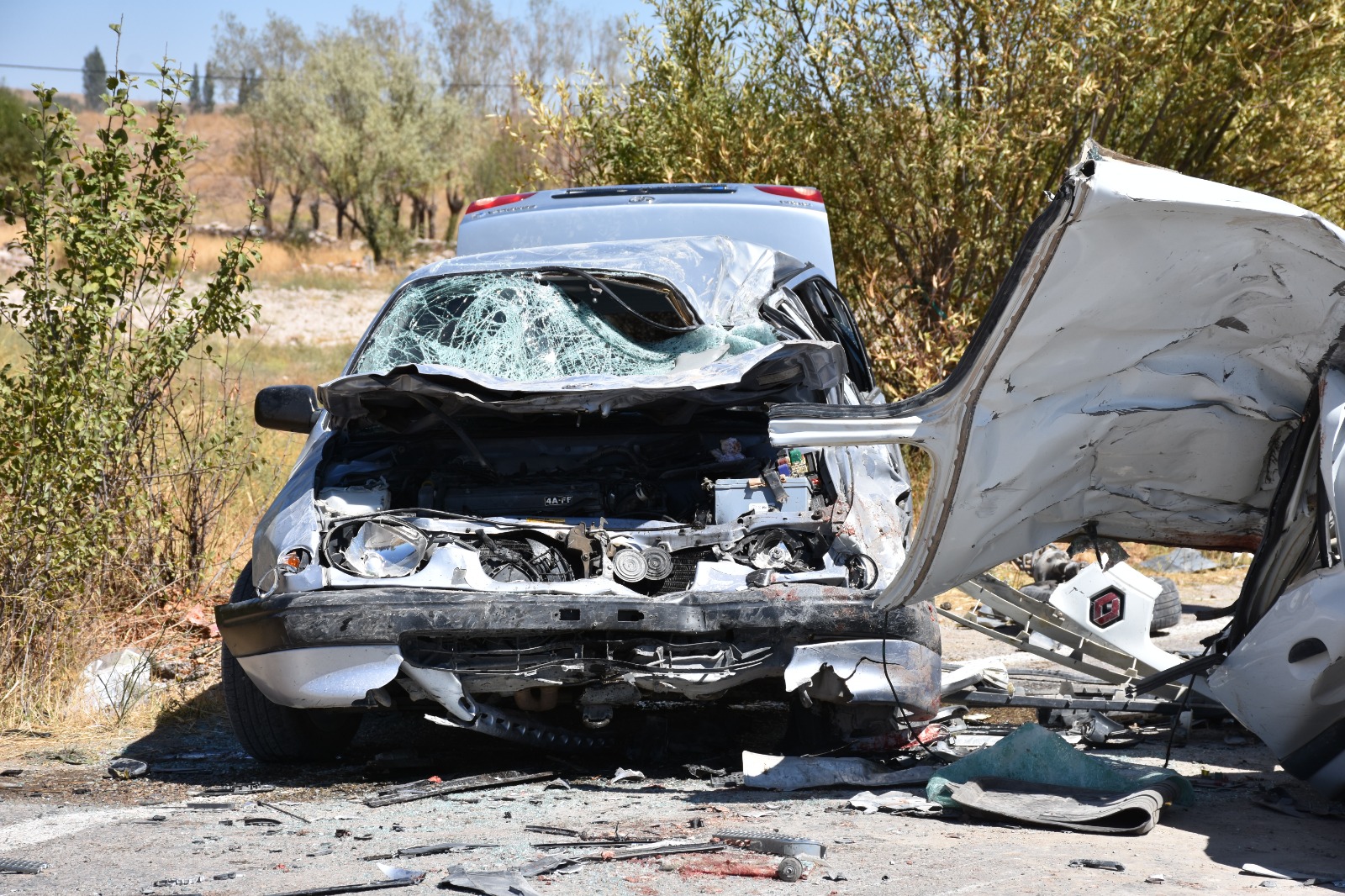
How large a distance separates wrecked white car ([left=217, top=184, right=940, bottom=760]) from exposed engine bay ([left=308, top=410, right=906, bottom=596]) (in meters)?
0.01

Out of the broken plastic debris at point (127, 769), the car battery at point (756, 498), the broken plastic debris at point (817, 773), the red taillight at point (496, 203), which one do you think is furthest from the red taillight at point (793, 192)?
the broken plastic debris at point (127, 769)

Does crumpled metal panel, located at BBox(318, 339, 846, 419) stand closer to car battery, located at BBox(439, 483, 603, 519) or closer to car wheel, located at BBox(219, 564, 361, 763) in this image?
car battery, located at BBox(439, 483, 603, 519)

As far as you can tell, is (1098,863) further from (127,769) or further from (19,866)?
(127,769)

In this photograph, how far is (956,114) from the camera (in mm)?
9633

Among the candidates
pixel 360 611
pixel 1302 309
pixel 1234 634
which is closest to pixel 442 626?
pixel 360 611

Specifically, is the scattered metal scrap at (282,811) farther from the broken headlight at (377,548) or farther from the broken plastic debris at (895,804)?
the broken plastic debris at (895,804)

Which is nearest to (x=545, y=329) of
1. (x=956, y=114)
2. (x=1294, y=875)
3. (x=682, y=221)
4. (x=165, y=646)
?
(x=682, y=221)

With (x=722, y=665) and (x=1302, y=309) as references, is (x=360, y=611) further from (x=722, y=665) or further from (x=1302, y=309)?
(x=1302, y=309)

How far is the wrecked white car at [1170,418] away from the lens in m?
3.37

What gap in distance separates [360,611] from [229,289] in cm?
295

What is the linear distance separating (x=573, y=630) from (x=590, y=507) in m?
0.96

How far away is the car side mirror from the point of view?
5371 millimetres

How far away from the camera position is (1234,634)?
402cm

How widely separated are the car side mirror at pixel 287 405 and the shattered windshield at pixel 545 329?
254mm
